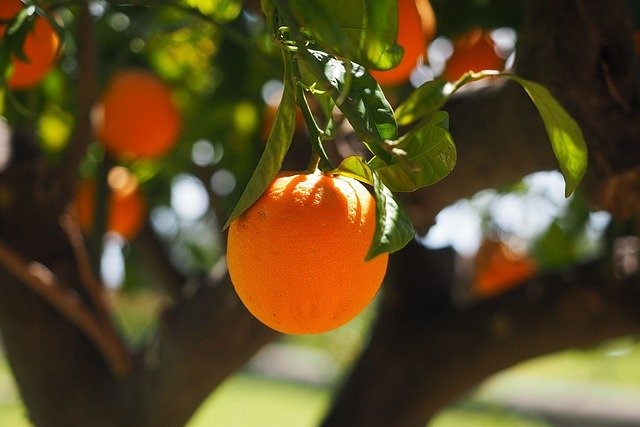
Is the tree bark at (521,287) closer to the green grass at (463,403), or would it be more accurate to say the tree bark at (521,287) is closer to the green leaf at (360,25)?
the green leaf at (360,25)

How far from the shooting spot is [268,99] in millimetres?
1295

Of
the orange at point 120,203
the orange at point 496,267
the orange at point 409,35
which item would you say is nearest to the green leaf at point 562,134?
the orange at point 409,35

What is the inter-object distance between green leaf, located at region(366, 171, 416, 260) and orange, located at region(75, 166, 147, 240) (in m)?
0.93

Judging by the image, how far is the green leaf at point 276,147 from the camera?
0.45 metres

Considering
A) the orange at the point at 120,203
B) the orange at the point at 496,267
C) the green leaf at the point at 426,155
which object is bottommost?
the orange at the point at 496,267

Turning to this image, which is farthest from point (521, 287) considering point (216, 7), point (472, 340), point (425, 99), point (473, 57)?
point (425, 99)

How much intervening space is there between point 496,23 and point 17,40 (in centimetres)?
57

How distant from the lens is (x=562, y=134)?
0.49 m

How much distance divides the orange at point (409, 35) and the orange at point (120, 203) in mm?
636

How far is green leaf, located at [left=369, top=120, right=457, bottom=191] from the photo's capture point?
1.48ft

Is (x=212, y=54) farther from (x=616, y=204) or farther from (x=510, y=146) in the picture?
(x=616, y=204)

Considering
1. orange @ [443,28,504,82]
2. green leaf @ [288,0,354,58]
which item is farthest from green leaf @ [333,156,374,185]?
orange @ [443,28,504,82]

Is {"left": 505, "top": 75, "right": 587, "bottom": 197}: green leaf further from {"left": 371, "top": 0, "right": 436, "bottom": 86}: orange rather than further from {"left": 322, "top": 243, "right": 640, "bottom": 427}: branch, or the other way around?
{"left": 322, "top": 243, "right": 640, "bottom": 427}: branch

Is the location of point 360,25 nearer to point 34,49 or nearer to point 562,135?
point 562,135
